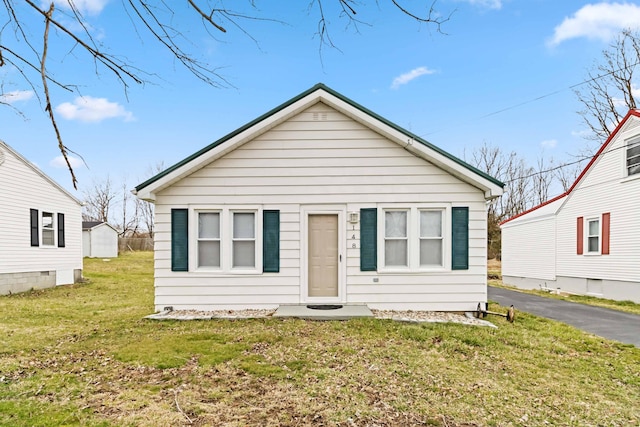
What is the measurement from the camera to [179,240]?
7.93m

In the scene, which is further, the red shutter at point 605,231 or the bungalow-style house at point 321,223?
the red shutter at point 605,231

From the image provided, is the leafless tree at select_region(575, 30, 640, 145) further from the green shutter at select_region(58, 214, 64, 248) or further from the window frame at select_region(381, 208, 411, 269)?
the green shutter at select_region(58, 214, 64, 248)

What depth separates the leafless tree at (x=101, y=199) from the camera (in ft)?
125

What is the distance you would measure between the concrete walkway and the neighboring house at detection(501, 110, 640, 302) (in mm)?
2454

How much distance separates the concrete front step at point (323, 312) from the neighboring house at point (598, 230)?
1057 cm

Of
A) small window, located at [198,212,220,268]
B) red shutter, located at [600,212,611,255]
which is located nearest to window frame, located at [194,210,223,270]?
small window, located at [198,212,220,268]

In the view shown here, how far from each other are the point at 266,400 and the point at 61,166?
3024 millimetres

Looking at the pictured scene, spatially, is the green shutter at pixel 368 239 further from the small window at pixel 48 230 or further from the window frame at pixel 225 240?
the small window at pixel 48 230

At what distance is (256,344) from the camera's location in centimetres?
569

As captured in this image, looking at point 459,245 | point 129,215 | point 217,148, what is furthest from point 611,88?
point 129,215

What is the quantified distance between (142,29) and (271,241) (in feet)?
19.3

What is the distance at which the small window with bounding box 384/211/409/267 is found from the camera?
802cm

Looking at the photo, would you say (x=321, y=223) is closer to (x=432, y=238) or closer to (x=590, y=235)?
(x=432, y=238)

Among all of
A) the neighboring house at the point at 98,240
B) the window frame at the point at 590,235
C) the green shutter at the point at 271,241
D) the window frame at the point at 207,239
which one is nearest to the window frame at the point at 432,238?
the green shutter at the point at 271,241
